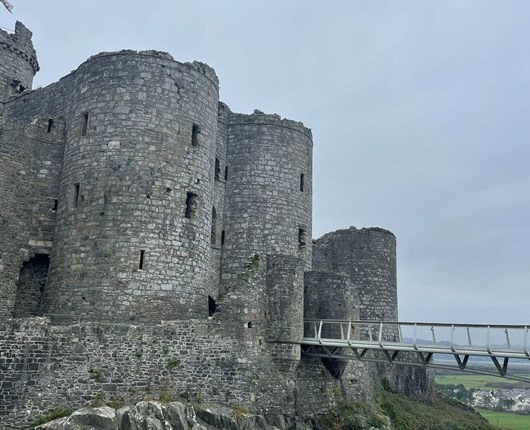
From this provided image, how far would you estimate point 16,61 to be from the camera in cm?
2691

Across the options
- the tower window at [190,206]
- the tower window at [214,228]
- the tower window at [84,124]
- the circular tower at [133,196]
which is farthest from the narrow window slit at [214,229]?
the tower window at [84,124]

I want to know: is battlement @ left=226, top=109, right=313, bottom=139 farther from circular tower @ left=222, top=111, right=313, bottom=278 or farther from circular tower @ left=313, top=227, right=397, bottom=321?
circular tower @ left=313, top=227, right=397, bottom=321

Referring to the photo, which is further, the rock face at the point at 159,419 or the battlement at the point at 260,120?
the battlement at the point at 260,120

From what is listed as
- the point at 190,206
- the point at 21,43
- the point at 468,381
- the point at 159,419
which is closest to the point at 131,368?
the point at 159,419

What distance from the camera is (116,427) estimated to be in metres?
14.3

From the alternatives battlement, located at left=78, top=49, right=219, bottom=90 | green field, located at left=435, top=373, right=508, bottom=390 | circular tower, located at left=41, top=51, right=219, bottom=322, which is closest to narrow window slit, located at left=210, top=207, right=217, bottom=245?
circular tower, located at left=41, top=51, right=219, bottom=322

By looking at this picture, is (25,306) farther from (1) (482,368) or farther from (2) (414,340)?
(1) (482,368)

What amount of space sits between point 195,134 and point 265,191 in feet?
18.5

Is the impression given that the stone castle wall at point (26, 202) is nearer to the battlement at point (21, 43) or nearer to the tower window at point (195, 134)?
the tower window at point (195, 134)

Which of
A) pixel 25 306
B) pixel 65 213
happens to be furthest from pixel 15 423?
pixel 65 213

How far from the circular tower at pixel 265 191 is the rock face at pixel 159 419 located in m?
7.80

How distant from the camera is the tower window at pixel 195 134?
1998 centimetres

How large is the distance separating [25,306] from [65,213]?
3.61 metres

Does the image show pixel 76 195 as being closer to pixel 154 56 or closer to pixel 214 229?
pixel 154 56
